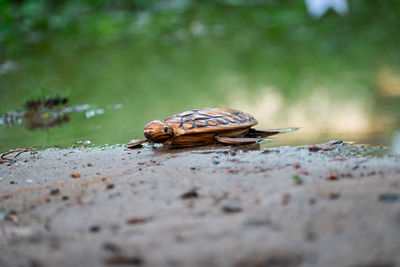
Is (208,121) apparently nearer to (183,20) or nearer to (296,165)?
(296,165)

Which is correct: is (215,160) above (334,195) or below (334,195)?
above

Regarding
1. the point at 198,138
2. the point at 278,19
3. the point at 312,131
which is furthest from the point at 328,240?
the point at 278,19

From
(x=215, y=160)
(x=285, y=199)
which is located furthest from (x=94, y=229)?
(x=215, y=160)

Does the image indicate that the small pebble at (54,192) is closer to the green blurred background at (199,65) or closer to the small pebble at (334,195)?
the small pebble at (334,195)

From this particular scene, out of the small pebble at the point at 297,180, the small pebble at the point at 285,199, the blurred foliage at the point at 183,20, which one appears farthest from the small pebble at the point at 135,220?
the blurred foliage at the point at 183,20

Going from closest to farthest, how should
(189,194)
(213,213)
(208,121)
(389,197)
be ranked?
(389,197) → (213,213) → (189,194) → (208,121)

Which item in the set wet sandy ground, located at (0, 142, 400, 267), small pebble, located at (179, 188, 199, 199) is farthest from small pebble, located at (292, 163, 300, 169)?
small pebble, located at (179, 188, 199, 199)
